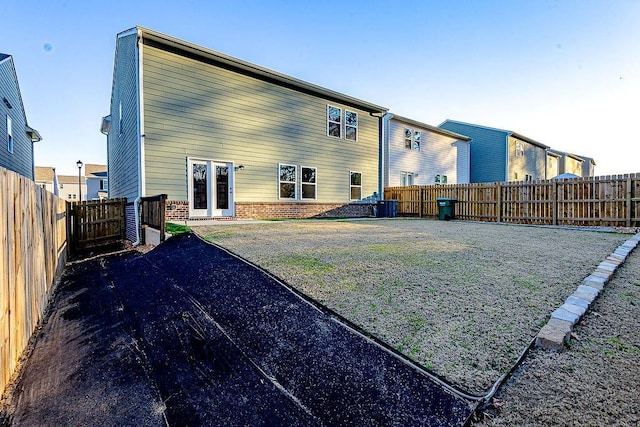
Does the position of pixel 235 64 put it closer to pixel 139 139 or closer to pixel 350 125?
Result: pixel 139 139

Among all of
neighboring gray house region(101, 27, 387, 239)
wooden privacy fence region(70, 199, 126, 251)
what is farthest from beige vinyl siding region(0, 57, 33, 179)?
wooden privacy fence region(70, 199, 126, 251)

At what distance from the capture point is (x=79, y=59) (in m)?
11.4

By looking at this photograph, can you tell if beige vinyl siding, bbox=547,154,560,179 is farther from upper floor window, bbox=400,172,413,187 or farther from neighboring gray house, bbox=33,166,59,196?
neighboring gray house, bbox=33,166,59,196

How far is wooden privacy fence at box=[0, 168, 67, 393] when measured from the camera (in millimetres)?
2146

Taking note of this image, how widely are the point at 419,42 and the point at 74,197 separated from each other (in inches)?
1913

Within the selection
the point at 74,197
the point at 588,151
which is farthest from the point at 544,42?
the point at 74,197

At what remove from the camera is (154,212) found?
281 inches

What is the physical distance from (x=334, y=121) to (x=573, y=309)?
1152 centimetres

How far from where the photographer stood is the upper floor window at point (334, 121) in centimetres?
1275

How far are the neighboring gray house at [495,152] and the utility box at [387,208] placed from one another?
11.3 meters

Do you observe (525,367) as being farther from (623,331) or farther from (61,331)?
(61,331)

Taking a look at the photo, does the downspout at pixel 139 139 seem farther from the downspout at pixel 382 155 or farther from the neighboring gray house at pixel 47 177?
the neighboring gray house at pixel 47 177

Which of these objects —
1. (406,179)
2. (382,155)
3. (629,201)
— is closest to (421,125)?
(406,179)

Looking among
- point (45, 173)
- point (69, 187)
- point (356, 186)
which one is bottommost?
point (356, 186)
